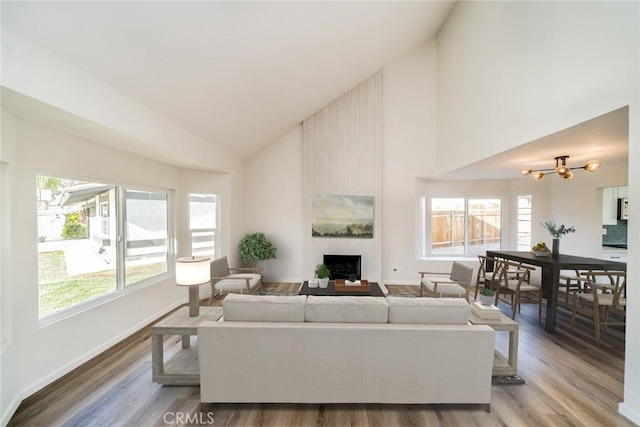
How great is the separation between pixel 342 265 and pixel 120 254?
417cm

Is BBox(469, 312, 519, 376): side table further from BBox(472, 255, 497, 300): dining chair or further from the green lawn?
the green lawn

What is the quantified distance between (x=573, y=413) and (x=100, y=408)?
4053 millimetres

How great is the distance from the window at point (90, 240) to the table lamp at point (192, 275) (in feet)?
4.50

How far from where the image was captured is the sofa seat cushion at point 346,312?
221 cm

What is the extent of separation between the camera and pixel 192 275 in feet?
8.86

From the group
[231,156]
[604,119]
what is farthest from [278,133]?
[604,119]

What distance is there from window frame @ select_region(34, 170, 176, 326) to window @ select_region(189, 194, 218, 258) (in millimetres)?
385

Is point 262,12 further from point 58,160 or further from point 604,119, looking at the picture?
point 604,119

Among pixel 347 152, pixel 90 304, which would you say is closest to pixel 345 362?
pixel 90 304

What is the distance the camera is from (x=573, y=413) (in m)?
2.19

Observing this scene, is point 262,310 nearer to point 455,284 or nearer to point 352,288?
point 352,288

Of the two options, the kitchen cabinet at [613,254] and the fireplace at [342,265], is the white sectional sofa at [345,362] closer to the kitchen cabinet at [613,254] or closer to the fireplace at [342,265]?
the fireplace at [342,265]

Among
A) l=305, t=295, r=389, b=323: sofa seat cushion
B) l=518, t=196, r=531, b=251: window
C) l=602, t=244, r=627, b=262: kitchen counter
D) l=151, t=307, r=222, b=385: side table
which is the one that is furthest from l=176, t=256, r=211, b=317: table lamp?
l=602, t=244, r=627, b=262: kitchen counter

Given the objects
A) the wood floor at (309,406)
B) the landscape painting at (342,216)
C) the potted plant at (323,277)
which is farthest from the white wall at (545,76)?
the potted plant at (323,277)
